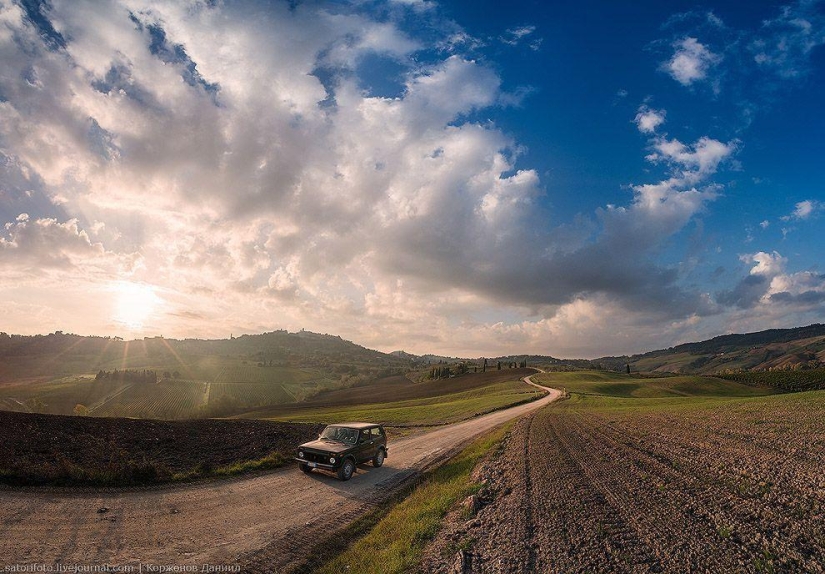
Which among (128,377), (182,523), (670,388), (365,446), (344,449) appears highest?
(344,449)

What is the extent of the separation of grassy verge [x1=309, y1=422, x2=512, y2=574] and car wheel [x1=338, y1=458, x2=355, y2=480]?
3005 mm

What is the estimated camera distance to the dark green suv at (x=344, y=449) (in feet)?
53.1

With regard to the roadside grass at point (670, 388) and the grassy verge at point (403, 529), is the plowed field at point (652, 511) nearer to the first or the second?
the grassy verge at point (403, 529)

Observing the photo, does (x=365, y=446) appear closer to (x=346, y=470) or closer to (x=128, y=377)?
(x=346, y=470)

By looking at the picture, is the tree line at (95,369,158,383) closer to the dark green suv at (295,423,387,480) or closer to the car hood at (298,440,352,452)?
the dark green suv at (295,423,387,480)

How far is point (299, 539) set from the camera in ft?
32.9

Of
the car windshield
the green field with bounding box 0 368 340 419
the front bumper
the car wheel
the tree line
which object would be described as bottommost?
the green field with bounding box 0 368 340 419

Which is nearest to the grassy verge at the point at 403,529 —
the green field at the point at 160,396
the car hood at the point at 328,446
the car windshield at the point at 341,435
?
the car hood at the point at 328,446

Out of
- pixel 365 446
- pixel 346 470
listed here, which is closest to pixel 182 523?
pixel 346 470

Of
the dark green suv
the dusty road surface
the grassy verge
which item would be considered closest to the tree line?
the dark green suv

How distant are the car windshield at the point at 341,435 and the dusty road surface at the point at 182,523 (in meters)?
2.53

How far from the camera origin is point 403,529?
10.6m

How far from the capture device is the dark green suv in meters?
16.2

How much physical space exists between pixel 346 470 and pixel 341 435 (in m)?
2.02
